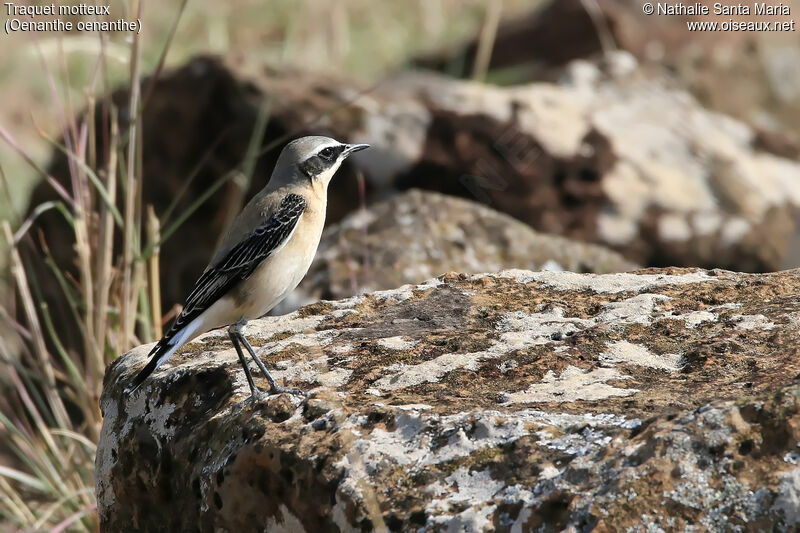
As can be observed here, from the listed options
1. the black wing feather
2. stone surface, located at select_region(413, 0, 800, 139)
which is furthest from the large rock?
stone surface, located at select_region(413, 0, 800, 139)

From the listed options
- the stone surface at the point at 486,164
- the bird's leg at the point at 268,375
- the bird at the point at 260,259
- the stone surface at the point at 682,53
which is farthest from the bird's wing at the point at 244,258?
the stone surface at the point at 682,53

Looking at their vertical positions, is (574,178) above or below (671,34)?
below

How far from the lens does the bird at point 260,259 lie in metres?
4.36

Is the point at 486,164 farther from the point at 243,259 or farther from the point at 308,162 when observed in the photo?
the point at 243,259

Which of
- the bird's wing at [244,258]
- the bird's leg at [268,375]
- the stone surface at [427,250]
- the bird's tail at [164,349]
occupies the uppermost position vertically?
the bird's wing at [244,258]

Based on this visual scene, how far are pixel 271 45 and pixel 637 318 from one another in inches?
436

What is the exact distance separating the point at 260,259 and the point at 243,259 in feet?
0.25

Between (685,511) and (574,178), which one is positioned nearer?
(685,511)

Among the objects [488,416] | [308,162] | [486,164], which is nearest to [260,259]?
[308,162]

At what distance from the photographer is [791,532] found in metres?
2.54

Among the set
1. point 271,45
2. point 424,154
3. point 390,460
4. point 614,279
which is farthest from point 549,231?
point 271,45

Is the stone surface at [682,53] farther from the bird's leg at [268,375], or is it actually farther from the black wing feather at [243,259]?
the bird's leg at [268,375]

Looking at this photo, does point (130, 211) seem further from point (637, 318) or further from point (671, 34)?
point (671, 34)

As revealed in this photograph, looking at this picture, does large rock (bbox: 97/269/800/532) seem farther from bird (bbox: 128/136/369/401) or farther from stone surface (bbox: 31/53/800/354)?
stone surface (bbox: 31/53/800/354)
